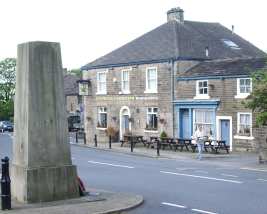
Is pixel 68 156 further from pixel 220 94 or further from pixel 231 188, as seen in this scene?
pixel 220 94

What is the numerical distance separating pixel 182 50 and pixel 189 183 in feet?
72.9

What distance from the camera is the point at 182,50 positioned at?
1554 inches

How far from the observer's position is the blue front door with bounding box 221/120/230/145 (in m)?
34.5

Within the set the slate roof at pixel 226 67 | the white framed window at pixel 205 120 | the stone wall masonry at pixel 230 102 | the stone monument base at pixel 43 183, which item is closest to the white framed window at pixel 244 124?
the stone wall masonry at pixel 230 102

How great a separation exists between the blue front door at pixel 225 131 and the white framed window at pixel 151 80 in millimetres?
6884

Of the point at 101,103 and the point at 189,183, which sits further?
the point at 101,103

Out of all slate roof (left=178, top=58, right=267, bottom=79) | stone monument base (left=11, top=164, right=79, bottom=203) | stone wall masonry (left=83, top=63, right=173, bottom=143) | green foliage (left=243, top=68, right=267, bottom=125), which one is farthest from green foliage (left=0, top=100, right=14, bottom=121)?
stone monument base (left=11, top=164, right=79, bottom=203)

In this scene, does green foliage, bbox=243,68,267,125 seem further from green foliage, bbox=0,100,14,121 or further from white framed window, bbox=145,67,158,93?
green foliage, bbox=0,100,14,121

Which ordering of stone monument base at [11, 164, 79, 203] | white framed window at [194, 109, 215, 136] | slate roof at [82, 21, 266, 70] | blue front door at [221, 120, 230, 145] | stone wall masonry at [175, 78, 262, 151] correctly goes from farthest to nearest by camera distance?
slate roof at [82, 21, 266, 70] < white framed window at [194, 109, 215, 136] < blue front door at [221, 120, 230, 145] < stone wall masonry at [175, 78, 262, 151] < stone monument base at [11, 164, 79, 203]

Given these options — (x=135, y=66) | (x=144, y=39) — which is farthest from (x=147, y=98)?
(x=144, y=39)

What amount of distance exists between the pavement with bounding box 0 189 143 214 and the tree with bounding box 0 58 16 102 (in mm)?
82943

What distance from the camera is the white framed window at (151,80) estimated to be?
4027 cm

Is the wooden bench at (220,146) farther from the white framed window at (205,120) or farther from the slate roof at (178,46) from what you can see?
the slate roof at (178,46)

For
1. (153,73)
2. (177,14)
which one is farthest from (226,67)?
(177,14)
